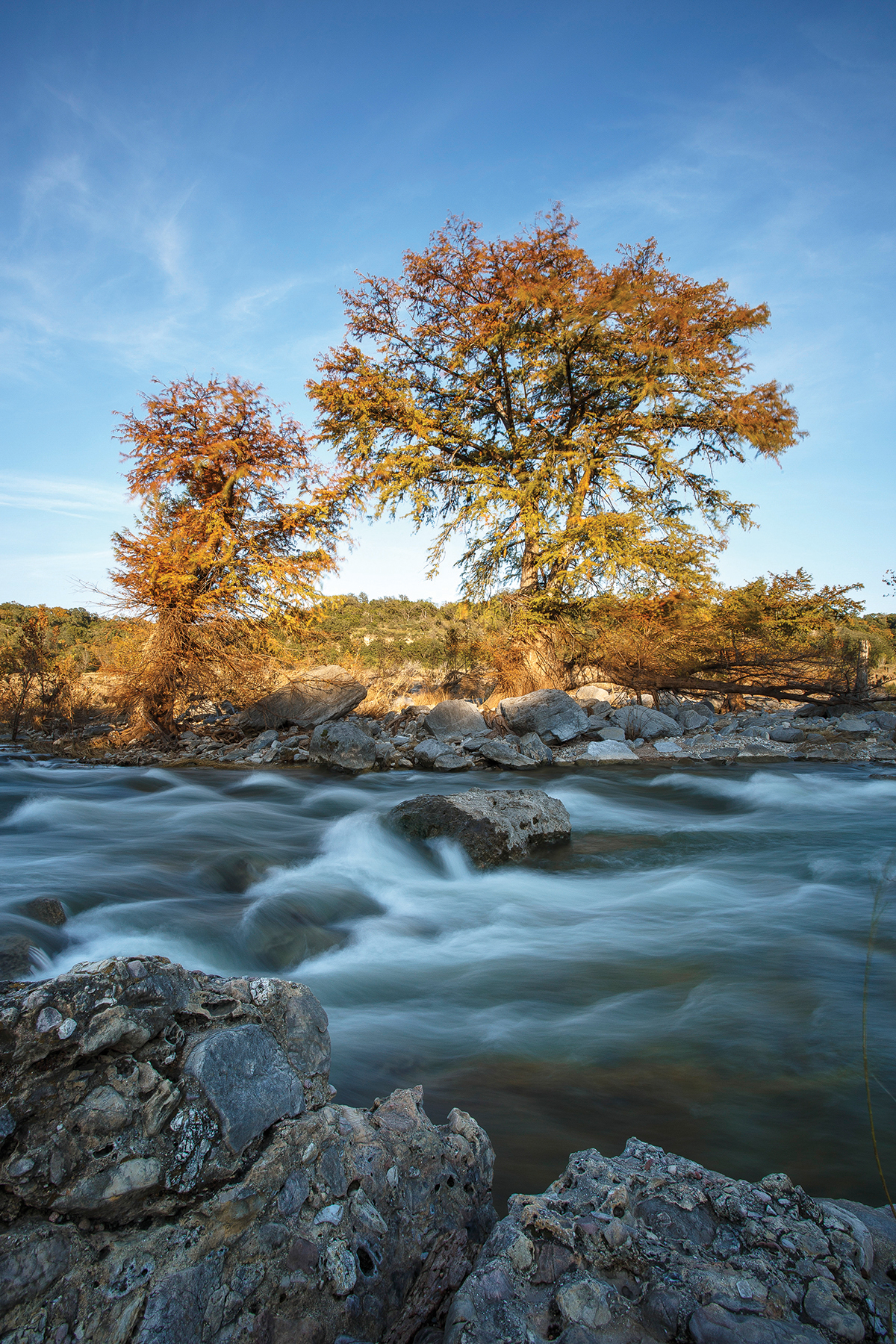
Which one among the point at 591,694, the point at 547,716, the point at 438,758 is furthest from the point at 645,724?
the point at 438,758

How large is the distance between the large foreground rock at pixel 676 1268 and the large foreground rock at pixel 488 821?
4.27 metres

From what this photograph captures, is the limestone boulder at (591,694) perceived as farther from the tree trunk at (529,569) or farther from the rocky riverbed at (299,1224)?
the rocky riverbed at (299,1224)

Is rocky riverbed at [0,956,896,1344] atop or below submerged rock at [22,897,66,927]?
atop

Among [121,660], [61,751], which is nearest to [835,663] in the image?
[121,660]

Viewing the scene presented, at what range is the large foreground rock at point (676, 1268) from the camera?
1280 mm

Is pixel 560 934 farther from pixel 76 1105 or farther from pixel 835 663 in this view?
pixel 835 663

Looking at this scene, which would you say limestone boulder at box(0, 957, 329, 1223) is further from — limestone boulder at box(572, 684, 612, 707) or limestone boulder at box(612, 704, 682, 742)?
limestone boulder at box(572, 684, 612, 707)

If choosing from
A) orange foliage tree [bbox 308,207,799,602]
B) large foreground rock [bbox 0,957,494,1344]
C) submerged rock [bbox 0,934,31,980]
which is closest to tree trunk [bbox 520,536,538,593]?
orange foliage tree [bbox 308,207,799,602]

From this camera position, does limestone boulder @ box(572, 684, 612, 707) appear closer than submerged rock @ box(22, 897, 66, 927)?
No

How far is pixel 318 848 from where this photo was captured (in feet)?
21.0

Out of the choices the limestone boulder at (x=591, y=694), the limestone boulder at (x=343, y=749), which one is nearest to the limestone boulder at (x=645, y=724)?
the limestone boulder at (x=591, y=694)

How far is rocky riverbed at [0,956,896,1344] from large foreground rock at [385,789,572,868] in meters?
4.21

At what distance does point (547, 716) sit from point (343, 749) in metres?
3.59

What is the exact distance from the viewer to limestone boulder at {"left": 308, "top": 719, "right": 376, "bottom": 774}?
10.5m
